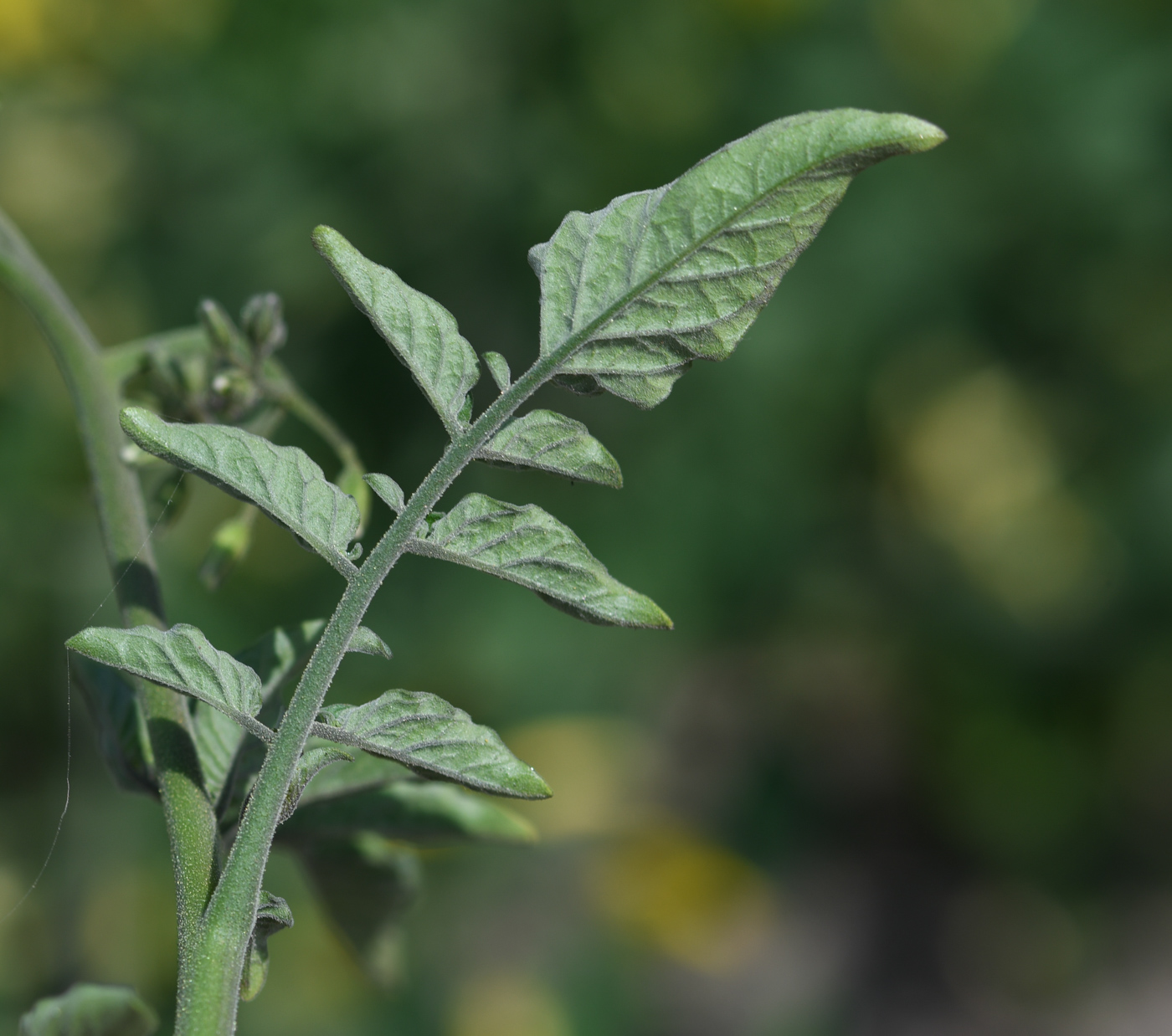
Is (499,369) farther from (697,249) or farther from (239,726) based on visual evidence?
(239,726)

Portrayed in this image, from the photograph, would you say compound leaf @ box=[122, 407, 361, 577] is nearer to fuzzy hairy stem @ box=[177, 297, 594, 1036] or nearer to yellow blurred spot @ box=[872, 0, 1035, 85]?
fuzzy hairy stem @ box=[177, 297, 594, 1036]

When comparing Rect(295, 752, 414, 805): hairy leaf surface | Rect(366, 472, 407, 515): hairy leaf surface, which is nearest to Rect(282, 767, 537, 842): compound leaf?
Rect(295, 752, 414, 805): hairy leaf surface

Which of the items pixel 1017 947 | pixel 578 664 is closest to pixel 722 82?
pixel 578 664

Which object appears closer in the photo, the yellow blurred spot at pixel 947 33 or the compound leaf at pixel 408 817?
the compound leaf at pixel 408 817

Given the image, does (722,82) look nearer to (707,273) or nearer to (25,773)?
(25,773)

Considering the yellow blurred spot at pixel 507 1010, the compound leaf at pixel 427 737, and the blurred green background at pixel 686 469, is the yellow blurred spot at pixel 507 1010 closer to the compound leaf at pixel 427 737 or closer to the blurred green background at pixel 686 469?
the blurred green background at pixel 686 469

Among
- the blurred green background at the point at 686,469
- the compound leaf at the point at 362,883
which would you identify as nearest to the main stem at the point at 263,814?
the compound leaf at the point at 362,883

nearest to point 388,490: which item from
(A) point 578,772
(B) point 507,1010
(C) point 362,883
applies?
(C) point 362,883
